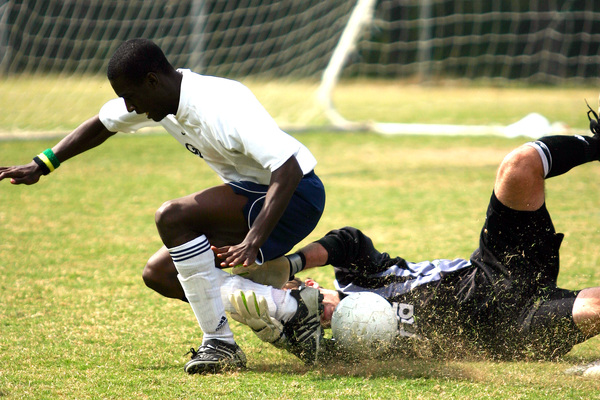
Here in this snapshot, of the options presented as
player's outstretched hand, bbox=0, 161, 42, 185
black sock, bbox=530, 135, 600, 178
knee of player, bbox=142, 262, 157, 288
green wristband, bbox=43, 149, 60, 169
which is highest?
→ black sock, bbox=530, 135, 600, 178

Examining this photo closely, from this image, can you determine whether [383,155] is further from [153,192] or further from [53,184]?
[53,184]

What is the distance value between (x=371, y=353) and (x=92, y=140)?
1.71 metres

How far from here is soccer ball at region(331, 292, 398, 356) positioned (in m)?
3.01

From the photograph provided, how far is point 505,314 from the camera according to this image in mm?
3025

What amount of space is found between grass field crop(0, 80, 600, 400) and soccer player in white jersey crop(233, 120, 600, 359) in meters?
0.13

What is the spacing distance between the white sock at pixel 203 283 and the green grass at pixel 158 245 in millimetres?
222

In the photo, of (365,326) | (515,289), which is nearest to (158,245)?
(365,326)

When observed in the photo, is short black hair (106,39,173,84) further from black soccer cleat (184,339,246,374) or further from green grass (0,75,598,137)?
green grass (0,75,598,137)

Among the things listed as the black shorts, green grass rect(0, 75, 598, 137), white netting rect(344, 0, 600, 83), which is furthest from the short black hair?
white netting rect(344, 0, 600, 83)

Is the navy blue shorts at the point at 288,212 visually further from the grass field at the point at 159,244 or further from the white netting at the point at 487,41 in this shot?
the white netting at the point at 487,41

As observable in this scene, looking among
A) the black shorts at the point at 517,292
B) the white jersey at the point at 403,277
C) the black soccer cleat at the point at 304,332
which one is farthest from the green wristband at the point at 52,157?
the black shorts at the point at 517,292

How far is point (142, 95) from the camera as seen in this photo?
2.81 metres

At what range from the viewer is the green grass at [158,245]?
2.72m

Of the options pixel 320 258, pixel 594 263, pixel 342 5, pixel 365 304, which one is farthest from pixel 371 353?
pixel 342 5
